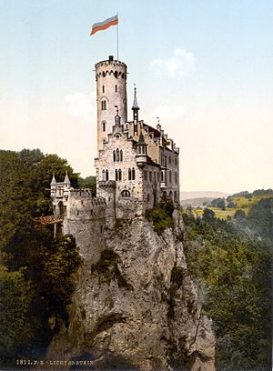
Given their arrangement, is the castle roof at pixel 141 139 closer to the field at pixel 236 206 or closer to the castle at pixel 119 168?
the castle at pixel 119 168

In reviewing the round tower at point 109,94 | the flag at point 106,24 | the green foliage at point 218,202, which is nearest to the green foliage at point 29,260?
the round tower at point 109,94

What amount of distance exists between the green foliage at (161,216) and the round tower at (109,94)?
2150 millimetres

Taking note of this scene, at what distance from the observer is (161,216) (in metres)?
10.6

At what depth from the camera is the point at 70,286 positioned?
9273 millimetres

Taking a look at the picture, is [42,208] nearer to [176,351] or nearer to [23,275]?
[23,275]

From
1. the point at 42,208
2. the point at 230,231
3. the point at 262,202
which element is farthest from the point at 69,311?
the point at 262,202

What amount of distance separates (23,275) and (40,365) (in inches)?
71.3

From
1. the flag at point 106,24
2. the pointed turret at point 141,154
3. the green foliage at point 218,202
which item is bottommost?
the green foliage at point 218,202

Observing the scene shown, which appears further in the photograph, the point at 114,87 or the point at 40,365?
the point at 114,87

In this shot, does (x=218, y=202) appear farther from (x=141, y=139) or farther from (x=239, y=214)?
(x=141, y=139)

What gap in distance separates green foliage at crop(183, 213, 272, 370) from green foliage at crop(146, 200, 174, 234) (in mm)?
465

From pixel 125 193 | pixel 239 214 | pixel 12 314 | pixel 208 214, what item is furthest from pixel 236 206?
pixel 12 314

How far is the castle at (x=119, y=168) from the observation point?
9430 millimetres

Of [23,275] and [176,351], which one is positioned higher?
[23,275]
